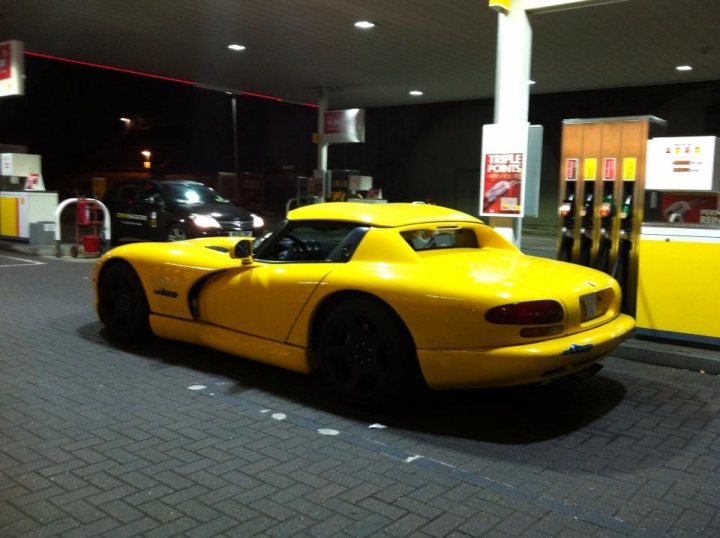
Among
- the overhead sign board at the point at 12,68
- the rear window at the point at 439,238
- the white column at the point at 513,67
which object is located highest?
the overhead sign board at the point at 12,68

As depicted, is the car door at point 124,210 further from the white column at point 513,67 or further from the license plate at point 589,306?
the license plate at point 589,306

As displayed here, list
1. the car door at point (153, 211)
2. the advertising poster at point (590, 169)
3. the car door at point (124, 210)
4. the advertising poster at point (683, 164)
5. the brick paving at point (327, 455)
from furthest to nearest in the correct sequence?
the car door at point (124, 210), the car door at point (153, 211), the advertising poster at point (590, 169), the advertising poster at point (683, 164), the brick paving at point (327, 455)

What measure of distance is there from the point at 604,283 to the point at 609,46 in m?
11.5

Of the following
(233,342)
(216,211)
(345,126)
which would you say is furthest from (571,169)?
(345,126)

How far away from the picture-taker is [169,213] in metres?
13.1

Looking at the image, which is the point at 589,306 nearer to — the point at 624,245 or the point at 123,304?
the point at 624,245

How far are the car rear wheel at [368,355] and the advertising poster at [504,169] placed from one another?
3.47 meters

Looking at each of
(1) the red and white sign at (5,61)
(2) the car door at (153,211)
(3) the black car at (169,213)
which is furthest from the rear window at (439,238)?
(1) the red and white sign at (5,61)

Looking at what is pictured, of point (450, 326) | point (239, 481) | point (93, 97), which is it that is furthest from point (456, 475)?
point (93, 97)

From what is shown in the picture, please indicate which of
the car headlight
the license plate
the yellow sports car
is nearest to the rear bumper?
the yellow sports car

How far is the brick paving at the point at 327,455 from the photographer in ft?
9.70

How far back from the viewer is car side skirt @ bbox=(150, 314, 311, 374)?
4723 mm

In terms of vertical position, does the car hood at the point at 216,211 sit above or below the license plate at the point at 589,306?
above

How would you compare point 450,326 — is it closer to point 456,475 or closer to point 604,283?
point 456,475
